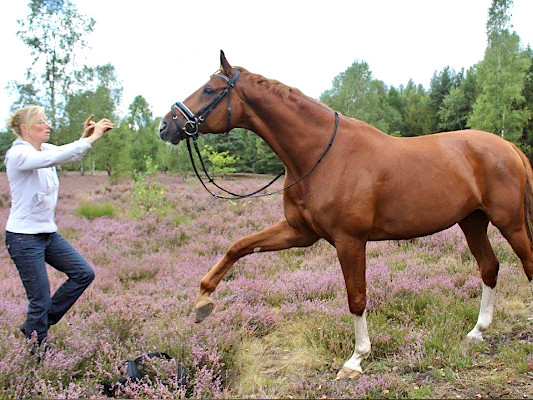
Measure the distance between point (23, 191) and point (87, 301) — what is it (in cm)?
221

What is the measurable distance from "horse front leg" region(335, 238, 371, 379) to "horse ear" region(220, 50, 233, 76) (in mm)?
1704

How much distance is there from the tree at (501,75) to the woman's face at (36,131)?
3130 centimetres

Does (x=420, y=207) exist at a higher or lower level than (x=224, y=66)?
lower

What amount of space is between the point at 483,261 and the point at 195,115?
3.31 meters

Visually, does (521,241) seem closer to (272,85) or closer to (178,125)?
(272,85)

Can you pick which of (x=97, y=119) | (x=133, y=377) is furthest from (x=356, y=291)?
(x=97, y=119)

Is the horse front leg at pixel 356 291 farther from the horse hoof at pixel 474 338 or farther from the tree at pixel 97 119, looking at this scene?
the tree at pixel 97 119

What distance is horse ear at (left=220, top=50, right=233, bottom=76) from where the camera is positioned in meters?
3.77

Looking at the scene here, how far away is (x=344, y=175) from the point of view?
3.82 metres

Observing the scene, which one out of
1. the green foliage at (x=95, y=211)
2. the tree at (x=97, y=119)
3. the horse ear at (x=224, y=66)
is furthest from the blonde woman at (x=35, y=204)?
the tree at (x=97, y=119)

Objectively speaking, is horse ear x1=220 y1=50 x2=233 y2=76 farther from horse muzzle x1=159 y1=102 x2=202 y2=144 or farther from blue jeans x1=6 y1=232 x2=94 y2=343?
blue jeans x1=6 y1=232 x2=94 y2=343

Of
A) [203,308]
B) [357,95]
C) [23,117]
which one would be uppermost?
[357,95]

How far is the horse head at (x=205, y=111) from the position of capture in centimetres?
374

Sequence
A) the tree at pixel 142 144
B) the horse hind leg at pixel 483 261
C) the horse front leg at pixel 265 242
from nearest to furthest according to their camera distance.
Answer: the horse front leg at pixel 265 242 → the horse hind leg at pixel 483 261 → the tree at pixel 142 144
